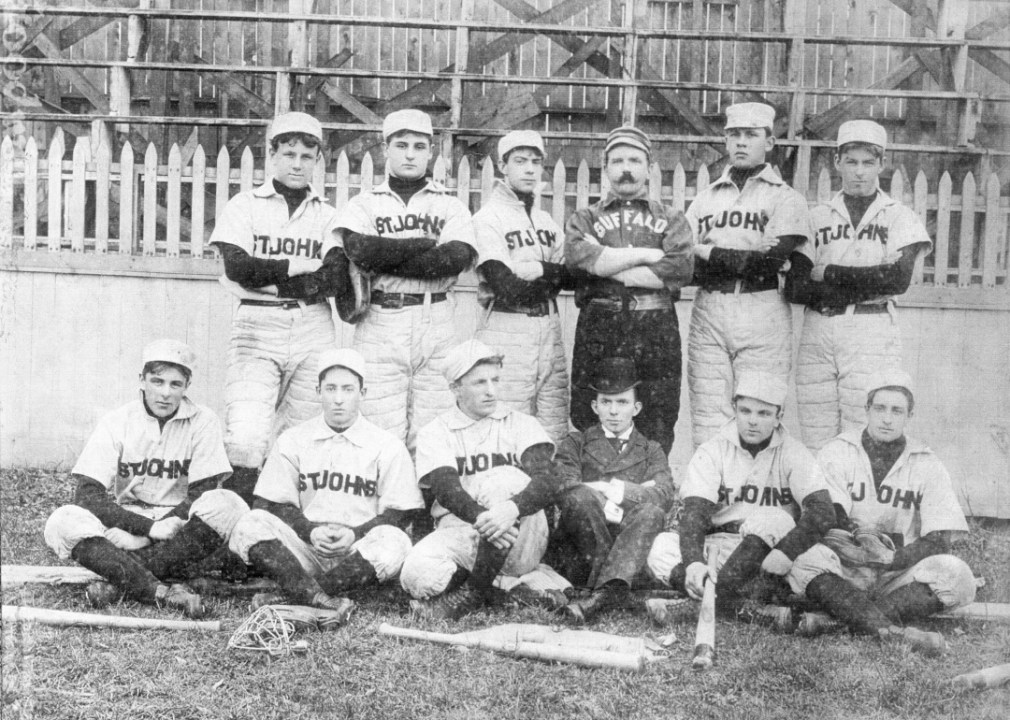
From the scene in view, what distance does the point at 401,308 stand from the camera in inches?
171

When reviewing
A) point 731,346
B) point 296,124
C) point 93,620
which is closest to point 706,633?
point 731,346

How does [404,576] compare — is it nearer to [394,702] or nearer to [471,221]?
[394,702]

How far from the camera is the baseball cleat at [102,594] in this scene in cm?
374

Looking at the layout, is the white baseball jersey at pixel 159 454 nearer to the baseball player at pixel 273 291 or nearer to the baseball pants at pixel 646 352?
the baseball player at pixel 273 291

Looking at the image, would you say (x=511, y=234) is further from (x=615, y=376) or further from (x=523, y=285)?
(x=615, y=376)

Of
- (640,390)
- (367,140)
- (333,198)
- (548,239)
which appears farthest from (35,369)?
(640,390)

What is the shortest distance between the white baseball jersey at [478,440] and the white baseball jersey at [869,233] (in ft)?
4.89

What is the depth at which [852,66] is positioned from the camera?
4109 mm

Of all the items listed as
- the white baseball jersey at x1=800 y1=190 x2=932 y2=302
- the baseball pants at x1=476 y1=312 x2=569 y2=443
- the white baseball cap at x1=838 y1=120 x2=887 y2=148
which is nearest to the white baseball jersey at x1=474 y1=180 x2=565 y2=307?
the baseball pants at x1=476 y1=312 x2=569 y2=443

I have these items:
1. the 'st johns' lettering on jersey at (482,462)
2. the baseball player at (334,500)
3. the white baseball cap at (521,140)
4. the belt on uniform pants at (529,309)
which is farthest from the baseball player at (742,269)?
the baseball player at (334,500)

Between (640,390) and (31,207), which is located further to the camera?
(31,207)

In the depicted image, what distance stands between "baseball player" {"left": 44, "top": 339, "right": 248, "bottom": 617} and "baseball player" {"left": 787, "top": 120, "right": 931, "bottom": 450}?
2.56 metres

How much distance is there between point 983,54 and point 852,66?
20.1 inches

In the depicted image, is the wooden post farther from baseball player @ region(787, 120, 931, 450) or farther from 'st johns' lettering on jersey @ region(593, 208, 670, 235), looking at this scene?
baseball player @ region(787, 120, 931, 450)
